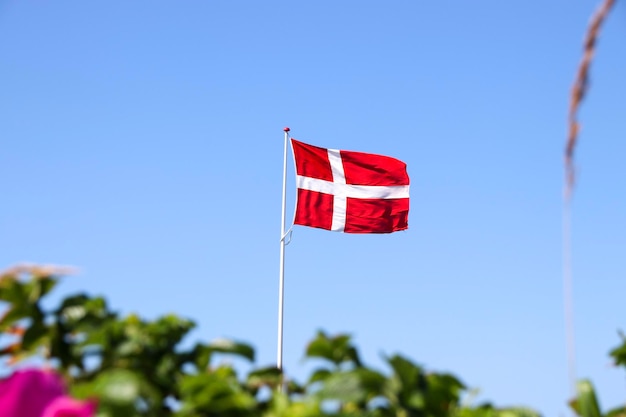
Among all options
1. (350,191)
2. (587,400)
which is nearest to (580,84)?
(587,400)

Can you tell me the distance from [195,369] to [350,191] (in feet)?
50.5

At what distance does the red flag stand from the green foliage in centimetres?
1469

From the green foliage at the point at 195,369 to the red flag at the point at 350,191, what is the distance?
1469 cm

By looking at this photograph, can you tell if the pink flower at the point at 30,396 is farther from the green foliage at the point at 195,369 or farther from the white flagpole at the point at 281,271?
the white flagpole at the point at 281,271

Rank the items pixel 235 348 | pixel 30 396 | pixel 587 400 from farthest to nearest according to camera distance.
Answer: pixel 587 400
pixel 235 348
pixel 30 396

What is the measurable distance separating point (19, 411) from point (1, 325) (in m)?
0.41

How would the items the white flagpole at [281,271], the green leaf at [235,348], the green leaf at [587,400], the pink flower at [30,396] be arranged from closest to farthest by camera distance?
the pink flower at [30,396], the green leaf at [235,348], the green leaf at [587,400], the white flagpole at [281,271]

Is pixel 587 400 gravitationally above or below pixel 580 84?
below

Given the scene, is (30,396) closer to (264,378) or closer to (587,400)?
(264,378)

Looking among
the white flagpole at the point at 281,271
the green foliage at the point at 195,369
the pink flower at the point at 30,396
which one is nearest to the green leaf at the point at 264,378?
the green foliage at the point at 195,369

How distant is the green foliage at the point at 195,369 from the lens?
4.56 ft

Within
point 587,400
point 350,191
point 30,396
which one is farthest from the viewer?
point 350,191

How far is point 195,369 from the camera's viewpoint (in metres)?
1.63

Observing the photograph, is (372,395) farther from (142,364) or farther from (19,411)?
(19,411)
